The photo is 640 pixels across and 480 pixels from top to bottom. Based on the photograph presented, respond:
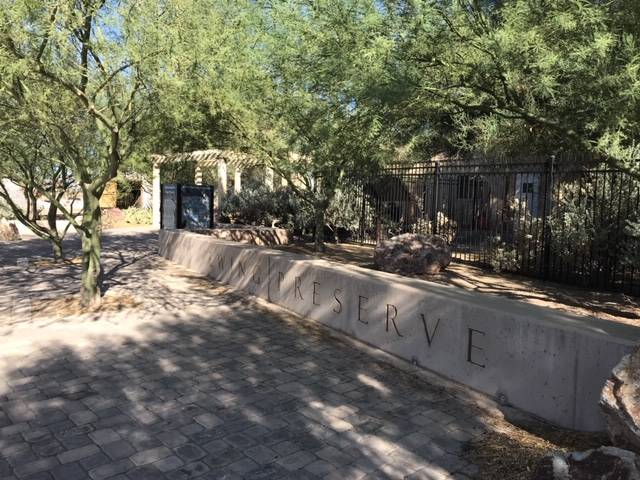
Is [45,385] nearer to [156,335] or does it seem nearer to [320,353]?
[156,335]

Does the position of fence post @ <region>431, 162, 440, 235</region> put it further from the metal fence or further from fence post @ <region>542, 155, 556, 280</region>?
fence post @ <region>542, 155, 556, 280</region>

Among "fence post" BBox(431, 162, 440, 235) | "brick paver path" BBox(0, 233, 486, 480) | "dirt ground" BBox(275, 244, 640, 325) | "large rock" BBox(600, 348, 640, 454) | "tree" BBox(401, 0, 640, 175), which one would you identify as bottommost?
"brick paver path" BBox(0, 233, 486, 480)

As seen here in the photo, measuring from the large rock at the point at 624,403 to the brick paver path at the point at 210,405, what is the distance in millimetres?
866

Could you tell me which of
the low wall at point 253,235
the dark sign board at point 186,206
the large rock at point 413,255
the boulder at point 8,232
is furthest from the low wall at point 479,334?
the boulder at point 8,232

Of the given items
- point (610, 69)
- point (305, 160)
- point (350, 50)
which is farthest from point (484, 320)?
point (305, 160)

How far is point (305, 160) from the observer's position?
10.7 meters

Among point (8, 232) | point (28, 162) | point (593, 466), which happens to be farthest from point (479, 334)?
point (8, 232)

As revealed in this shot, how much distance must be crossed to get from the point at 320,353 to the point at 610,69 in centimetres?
383

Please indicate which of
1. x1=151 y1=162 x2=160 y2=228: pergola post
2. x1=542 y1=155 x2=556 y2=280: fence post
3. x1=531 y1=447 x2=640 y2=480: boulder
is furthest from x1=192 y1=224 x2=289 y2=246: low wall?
x1=531 y1=447 x2=640 y2=480: boulder

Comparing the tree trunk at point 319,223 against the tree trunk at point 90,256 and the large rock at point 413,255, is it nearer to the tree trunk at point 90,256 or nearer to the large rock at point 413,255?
the large rock at point 413,255

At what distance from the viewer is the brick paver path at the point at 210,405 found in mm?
3258

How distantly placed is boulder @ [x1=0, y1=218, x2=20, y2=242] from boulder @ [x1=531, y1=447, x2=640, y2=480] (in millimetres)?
16770

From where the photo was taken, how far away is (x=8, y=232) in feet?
51.6

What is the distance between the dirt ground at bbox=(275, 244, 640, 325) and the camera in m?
6.87
